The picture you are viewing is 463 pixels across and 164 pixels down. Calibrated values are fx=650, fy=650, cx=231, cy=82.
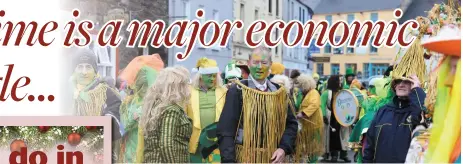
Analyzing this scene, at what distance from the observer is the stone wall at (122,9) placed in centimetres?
316

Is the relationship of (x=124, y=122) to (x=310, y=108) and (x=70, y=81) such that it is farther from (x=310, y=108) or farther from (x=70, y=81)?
(x=310, y=108)

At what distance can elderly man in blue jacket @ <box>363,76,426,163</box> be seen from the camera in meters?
3.16

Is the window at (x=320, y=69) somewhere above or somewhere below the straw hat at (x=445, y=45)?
below

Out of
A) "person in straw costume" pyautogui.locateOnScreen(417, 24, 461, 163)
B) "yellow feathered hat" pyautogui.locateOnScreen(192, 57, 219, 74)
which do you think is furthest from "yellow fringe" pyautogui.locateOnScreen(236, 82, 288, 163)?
"person in straw costume" pyautogui.locateOnScreen(417, 24, 461, 163)

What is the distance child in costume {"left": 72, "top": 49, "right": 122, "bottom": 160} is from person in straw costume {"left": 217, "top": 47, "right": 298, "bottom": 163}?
22.3 inches

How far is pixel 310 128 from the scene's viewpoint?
3717mm

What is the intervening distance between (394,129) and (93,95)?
1.57 m

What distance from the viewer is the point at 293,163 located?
352cm

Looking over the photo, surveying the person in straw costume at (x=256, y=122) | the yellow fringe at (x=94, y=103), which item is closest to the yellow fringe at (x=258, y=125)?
the person in straw costume at (x=256, y=122)

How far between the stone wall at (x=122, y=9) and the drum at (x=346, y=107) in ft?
3.57

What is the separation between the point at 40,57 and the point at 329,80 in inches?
57.5

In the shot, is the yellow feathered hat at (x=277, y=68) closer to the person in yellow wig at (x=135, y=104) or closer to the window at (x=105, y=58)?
the person in yellow wig at (x=135, y=104)

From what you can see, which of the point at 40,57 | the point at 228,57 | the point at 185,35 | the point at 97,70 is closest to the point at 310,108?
the point at 228,57

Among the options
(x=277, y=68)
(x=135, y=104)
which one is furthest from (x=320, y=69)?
(x=135, y=104)
